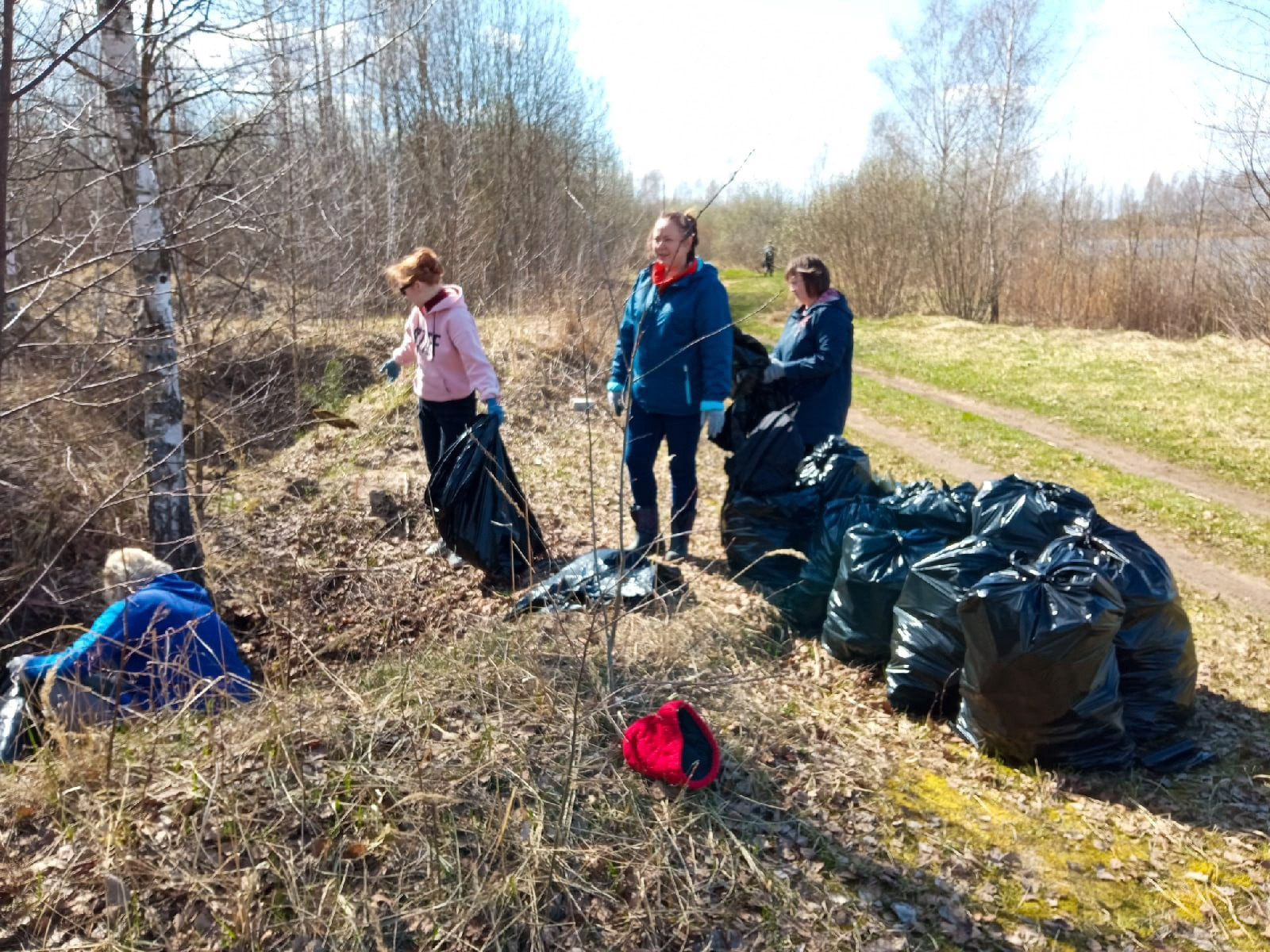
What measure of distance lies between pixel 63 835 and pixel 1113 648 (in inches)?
127

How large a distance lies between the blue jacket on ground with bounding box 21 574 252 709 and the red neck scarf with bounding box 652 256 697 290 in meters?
2.42

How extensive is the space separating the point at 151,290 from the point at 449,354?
4.75 feet

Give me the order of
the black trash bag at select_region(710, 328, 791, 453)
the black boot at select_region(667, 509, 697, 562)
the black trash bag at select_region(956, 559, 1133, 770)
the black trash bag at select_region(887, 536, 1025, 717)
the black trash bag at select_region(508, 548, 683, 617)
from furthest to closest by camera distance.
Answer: the black boot at select_region(667, 509, 697, 562) → the black trash bag at select_region(710, 328, 791, 453) → the black trash bag at select_region(508, 548, 683, 617) → the black trash bag at select_region(887, 536, 1025, 717) → the black trash bag at select_region(956, 559, 1133, 770)

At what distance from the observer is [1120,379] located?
11.2 meters

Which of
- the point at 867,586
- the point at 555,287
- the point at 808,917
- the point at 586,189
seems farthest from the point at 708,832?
the point at 586,189

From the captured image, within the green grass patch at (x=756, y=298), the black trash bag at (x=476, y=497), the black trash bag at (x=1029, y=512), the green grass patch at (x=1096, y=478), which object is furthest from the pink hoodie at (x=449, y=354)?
the green grass patch at (x=756, y=298)

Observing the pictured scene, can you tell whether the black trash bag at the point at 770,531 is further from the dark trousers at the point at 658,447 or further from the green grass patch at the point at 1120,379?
the green grass patch at the point at 1120,379

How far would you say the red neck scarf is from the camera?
414cm

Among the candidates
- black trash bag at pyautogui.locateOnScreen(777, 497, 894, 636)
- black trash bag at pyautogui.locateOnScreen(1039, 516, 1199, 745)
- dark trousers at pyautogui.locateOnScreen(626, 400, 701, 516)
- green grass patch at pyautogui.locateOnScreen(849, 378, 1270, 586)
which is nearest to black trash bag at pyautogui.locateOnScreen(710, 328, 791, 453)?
dark trousers at pyautogui.locateOnScreen(626, 400, 701, 516)

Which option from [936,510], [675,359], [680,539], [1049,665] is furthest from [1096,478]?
[1049,665]

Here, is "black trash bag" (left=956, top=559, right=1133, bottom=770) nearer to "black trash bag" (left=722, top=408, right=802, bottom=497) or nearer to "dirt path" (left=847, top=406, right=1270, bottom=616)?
"black trash bag" (left=722, top=408, right=802, bottom=497)

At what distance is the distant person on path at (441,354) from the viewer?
14.6ft

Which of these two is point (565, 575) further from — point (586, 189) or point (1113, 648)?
point (586, 189)

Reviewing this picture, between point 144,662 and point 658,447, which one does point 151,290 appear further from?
point 658,447
